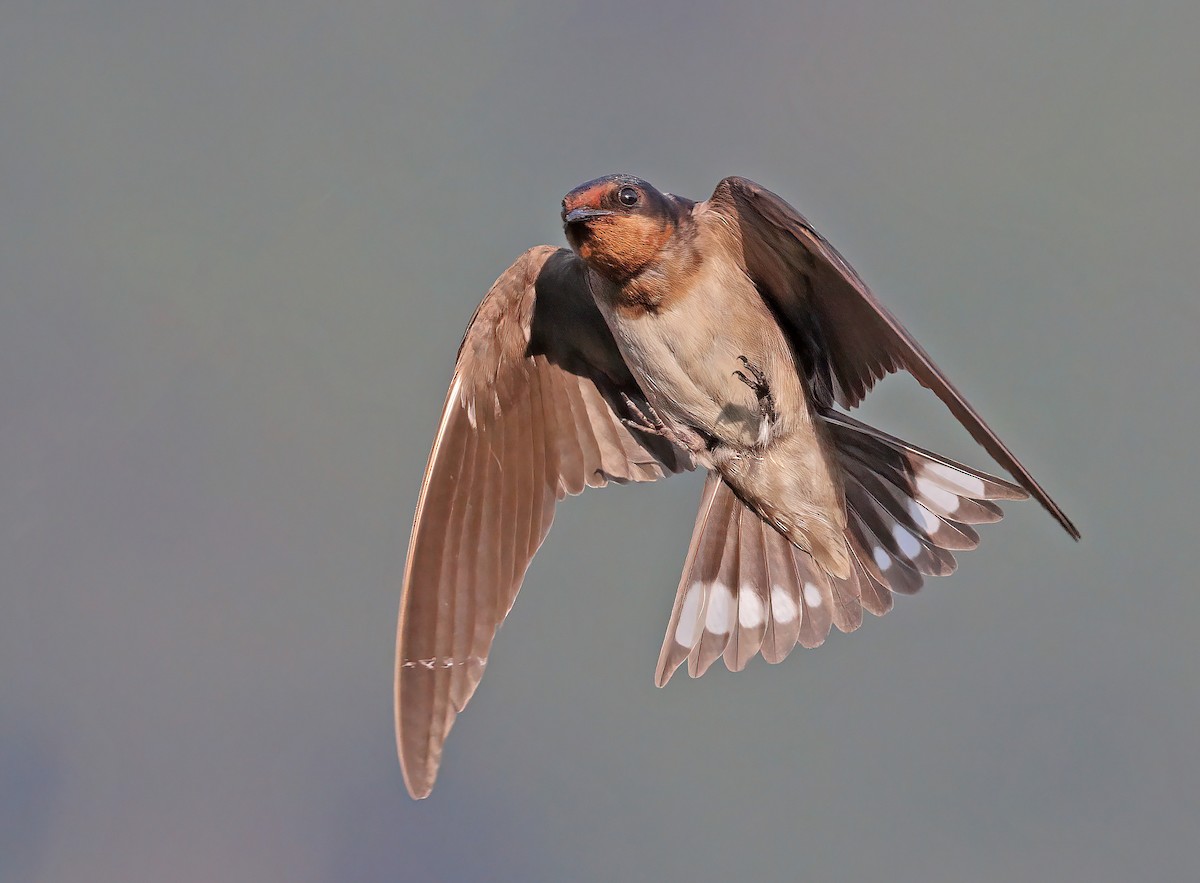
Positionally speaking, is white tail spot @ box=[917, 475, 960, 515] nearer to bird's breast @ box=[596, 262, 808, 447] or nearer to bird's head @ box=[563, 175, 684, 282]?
bird's breast @ box=[596, 262, 808, 447]

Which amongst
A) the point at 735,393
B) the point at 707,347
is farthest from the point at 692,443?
the point at 707,347

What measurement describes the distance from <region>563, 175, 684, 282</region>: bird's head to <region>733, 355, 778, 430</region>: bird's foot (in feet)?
1.27

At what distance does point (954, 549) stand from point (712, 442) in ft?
2.59

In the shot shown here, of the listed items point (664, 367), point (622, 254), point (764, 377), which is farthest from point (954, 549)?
point (622, 254)

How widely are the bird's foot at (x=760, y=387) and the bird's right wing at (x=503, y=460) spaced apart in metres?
0.50

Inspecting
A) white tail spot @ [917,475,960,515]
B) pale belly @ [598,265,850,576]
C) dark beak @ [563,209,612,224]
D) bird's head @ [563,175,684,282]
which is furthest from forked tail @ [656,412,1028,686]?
dark beak @ [563,209,612,224]

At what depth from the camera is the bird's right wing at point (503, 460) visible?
146 inches

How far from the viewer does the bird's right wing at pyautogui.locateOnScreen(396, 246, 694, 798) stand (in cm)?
372

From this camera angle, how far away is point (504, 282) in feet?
12.9

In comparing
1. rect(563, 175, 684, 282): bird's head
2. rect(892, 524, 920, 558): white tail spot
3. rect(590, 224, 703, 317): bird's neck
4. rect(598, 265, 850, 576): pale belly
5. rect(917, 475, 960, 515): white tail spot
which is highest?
rect(563, 175, 684, 282): bird's head

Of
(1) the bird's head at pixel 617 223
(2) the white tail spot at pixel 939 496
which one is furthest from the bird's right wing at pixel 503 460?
(2) the white tail spot at pixel 939 496

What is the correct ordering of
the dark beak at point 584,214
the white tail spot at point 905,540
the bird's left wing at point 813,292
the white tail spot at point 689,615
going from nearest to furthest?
the bird's left wing at point 813,292 < the dark beak at point 584,214 < the white tail spot at point 905,540 < the white tail spot at point 689,615

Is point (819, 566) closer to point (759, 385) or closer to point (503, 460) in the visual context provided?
point (759, 385)

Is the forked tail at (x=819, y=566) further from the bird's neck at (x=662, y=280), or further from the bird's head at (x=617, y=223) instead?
the bird's head at (x=617, y=223)
